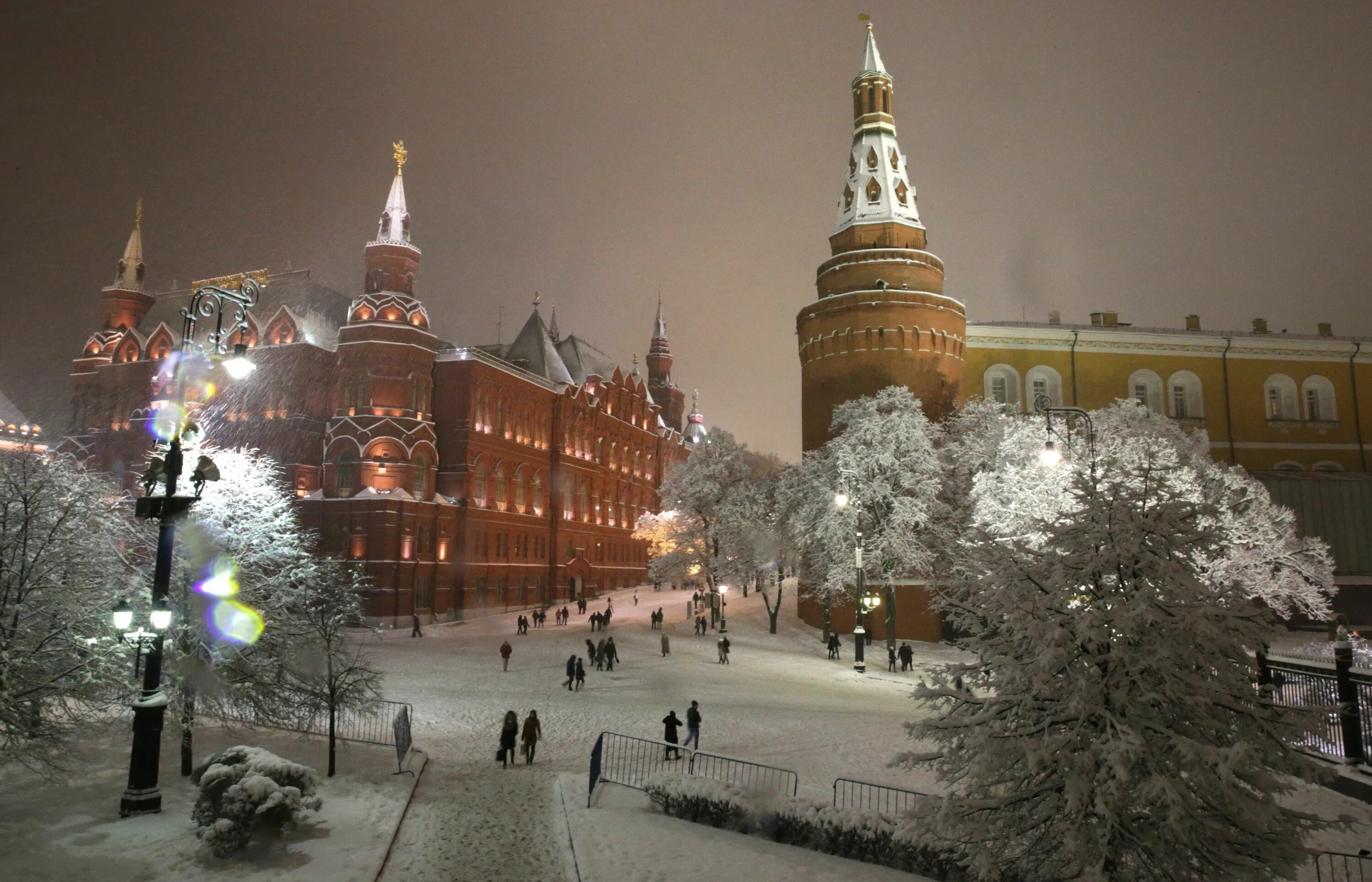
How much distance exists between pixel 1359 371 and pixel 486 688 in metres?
57.3

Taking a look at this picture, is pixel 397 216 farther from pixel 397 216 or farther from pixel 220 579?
pixel 220 579

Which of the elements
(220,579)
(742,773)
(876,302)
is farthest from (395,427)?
(742,773)

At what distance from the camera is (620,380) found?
78.6m

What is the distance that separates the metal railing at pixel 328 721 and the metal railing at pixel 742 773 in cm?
581

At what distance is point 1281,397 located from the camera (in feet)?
179

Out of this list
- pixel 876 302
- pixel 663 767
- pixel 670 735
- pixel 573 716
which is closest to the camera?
pixel 663 767

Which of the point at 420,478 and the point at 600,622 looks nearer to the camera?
the point at 600,622

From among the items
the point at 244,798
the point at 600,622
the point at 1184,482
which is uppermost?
the point at 1184,482

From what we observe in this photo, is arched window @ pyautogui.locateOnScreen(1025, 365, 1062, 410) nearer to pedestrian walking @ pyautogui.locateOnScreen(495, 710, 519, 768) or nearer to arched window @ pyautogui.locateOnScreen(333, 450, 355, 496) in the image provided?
arched window @ pyautogui.locateOnScreen(333, 450, 355, 496)

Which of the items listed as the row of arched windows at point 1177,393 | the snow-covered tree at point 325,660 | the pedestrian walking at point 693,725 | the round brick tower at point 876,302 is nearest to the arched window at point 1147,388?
the row of arched windows at point 1177,393

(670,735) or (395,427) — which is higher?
(395,427)

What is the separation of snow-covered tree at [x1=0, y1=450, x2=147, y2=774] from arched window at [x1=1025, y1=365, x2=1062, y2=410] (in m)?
46.9

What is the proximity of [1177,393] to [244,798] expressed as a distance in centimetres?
5594

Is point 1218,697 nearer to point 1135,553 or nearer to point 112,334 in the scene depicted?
point 1135,553
